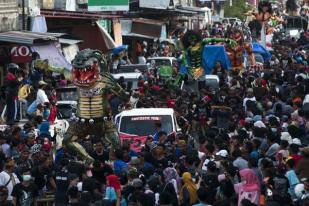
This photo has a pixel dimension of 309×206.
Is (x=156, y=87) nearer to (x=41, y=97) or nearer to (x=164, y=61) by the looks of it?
(x=41, y=97)

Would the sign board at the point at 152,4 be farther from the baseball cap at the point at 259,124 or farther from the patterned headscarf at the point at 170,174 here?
the patterned headscarf at the point at 170,174

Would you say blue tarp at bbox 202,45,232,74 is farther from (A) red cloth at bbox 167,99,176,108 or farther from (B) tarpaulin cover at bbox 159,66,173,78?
(A) red cloth at bbox 167,99,176,108

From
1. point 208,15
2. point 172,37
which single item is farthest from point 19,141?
point 208,15

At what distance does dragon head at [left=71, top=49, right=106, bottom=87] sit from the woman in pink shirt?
247 inches

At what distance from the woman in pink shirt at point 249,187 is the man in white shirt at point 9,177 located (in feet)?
11.6

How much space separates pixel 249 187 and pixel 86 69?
261 inches

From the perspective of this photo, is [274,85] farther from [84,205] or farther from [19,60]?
[84,205]

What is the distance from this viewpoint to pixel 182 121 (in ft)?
82.7

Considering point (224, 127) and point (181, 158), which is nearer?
point (181, 158)

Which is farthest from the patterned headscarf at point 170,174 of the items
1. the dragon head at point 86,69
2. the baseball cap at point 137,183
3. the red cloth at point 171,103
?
the red cloth at point 171,103

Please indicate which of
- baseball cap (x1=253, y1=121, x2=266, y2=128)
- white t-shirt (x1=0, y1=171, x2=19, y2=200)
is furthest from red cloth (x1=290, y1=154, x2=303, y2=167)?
white t-shirt (x1=0, y1=171, x2=19, y2=200)

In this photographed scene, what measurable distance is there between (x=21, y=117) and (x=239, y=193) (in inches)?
614

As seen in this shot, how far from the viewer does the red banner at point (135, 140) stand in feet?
75.2

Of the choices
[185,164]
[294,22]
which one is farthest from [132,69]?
[294,22]
